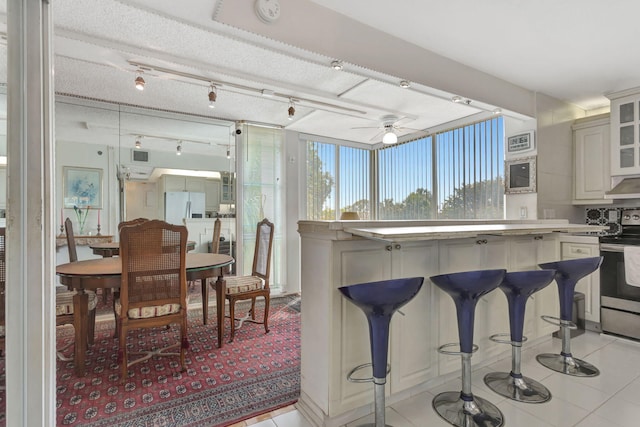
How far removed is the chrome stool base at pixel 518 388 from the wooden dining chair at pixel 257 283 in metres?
2.04

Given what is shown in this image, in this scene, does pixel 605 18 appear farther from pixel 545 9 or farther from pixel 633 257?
pixel 633 257

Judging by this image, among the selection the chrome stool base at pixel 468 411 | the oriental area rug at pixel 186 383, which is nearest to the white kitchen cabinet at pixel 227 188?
the oriental area rug at pixel 186 383

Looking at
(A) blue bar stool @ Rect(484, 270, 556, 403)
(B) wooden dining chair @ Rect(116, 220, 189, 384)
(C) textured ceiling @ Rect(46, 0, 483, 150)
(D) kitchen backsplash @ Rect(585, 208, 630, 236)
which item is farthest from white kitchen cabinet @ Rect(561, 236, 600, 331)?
(B) wooden dining chair @ Rect(116, 220, 189, 384)

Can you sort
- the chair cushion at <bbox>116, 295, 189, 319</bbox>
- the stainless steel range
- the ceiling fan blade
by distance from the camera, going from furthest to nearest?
the ceiling fan blade < the stainless steel range < the chair cushion at <bbox>116, 295, 189, 319</bbox>

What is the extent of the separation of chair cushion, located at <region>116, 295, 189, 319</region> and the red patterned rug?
0.47 m

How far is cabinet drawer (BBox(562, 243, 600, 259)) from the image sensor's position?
10.4ft

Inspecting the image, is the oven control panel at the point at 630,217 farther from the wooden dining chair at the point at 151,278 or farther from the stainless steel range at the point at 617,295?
the wooden dining chair at the point at 151,278

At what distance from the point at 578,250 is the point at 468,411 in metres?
2.49

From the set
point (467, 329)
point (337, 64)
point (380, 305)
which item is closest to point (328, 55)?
point (337, 64)

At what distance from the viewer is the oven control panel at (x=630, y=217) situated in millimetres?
3422

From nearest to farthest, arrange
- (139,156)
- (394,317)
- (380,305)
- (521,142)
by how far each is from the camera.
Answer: (380,305) < (394,317) < (521,142) < (139,156)

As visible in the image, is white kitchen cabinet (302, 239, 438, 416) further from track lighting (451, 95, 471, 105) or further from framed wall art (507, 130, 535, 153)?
framed wall art (507, 130, 535, 153)

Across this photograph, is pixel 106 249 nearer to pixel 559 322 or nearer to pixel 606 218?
pixel 559 322

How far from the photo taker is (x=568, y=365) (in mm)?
2449
